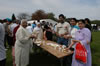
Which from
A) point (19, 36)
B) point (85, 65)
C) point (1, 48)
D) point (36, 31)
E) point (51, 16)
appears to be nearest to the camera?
point (1, 48)

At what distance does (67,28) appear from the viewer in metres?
4.83

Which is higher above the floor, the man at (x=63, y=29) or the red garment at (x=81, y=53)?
Answer: the man at (x=63, y=29)

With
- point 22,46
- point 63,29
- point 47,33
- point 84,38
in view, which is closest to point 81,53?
point 84,38

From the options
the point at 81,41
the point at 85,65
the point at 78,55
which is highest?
the point at 81,41

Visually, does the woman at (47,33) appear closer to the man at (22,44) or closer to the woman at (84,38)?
the man at (22,44)

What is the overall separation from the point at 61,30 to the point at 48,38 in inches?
73.6

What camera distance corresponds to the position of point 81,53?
9.95 ft

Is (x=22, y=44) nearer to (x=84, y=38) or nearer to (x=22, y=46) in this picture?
(x=22, y=46)

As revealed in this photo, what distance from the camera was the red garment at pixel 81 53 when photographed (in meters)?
2.99

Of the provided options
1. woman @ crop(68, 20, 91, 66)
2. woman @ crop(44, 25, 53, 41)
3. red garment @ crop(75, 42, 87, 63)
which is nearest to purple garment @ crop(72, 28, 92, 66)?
woman @ crop(68, 20, 91, 66)

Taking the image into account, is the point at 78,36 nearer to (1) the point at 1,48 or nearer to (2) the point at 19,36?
(2) the point at 19,36

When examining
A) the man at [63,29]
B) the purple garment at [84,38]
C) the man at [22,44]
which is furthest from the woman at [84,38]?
the man at [63,29]

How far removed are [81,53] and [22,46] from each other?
157 cm

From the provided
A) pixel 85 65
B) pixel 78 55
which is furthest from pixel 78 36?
pixel 85 65
